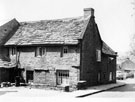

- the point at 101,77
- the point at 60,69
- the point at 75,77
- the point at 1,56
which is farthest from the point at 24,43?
the point at 101,77

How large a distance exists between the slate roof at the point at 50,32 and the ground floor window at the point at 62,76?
3.84m

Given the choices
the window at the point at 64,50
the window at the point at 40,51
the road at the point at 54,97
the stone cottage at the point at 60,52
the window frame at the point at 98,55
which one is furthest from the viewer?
the window frame at the point at 98,55

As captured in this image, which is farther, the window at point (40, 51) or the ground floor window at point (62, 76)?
the window at point (40, 51)

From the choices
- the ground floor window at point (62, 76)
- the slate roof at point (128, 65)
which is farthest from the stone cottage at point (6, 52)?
the slate roof at point (128, 65)

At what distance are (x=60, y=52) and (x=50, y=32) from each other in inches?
167

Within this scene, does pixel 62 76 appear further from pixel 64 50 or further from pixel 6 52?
pixel 6 52

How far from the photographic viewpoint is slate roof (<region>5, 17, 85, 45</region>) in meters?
33.1

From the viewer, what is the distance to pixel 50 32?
3588 centimetres

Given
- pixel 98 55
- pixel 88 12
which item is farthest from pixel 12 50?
pixel 98 55

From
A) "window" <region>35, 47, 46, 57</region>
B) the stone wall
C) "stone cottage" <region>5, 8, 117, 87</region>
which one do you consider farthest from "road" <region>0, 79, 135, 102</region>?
"window" <region>35, 47, 46, 57</region>

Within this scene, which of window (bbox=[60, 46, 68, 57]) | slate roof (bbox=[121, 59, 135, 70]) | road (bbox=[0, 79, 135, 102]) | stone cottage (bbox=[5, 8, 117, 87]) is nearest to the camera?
road (bbox=[0, 79, 135, 102])

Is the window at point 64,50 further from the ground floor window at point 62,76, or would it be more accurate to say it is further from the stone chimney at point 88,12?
the stone chimney at point 88,12

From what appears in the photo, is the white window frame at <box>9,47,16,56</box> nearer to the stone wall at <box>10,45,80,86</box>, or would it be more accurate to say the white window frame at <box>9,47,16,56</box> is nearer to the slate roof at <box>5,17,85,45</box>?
the slate roof at <box>5,17,85,45</box>

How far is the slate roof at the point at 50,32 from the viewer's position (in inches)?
1303
